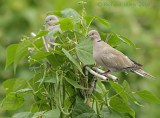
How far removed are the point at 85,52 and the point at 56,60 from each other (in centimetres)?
8

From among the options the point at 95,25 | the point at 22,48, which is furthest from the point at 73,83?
the point at 95,25

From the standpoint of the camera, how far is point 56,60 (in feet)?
2.70

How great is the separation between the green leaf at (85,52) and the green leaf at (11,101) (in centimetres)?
20

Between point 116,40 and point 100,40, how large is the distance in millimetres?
69

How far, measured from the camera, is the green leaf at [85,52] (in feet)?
2.54

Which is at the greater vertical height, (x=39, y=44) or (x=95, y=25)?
(x=39, y=44)

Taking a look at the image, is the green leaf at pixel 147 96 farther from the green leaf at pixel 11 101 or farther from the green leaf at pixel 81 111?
the green leaf at pixel 11 101

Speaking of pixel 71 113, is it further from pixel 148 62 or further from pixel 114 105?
pixel 148 62

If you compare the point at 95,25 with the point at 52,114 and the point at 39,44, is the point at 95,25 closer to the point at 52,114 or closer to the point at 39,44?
the point at 39,44

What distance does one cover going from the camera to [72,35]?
830mm

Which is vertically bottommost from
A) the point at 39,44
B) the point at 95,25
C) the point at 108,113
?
the point at 95,25

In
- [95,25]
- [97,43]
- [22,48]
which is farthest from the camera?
[95,25]

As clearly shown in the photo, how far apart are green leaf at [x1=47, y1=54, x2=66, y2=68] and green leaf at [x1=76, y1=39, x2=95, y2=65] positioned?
5cm

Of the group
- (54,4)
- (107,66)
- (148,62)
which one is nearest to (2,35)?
(54,4)
